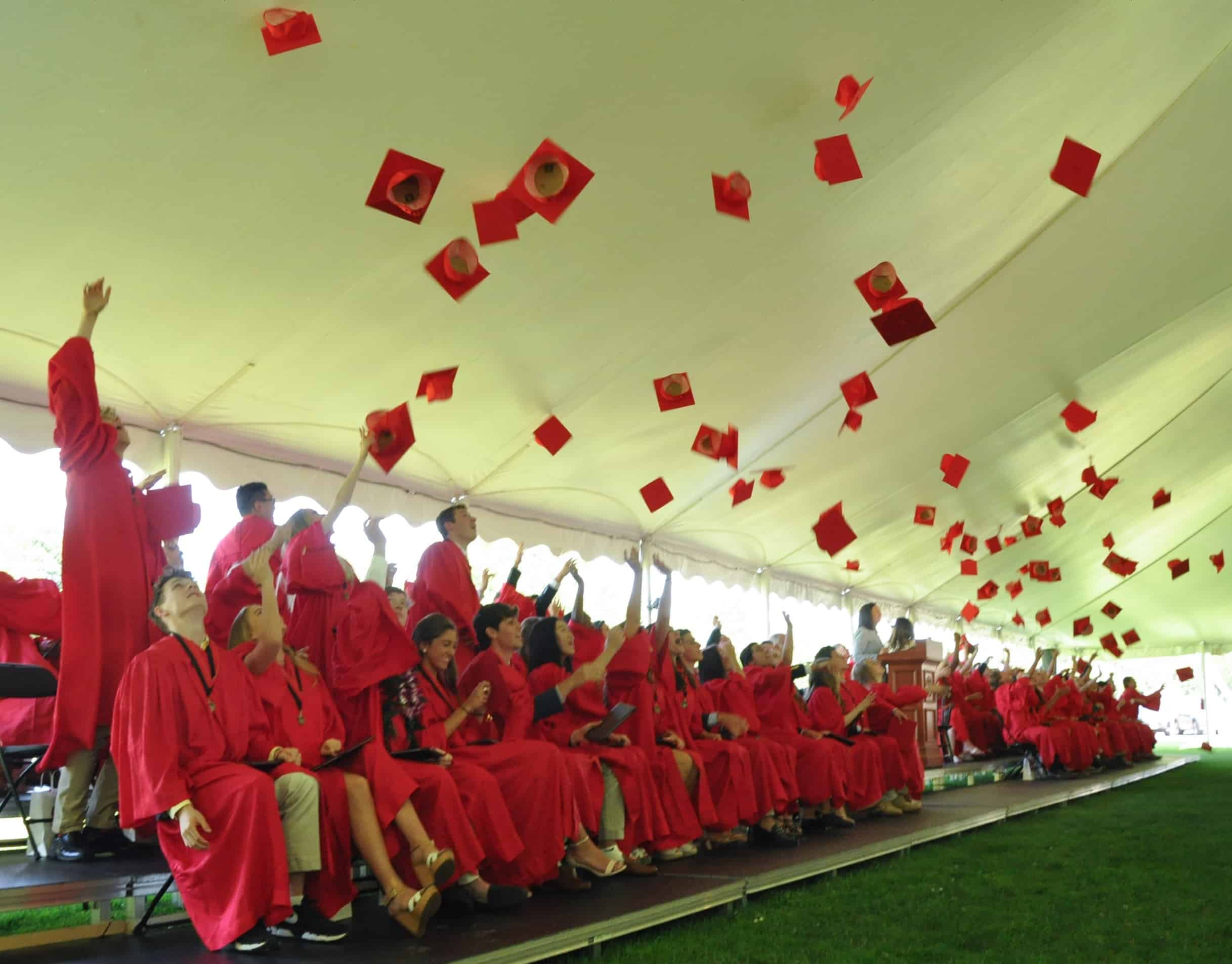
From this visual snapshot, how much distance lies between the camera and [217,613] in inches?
162

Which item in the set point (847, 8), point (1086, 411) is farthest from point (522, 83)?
point (1086, 411)

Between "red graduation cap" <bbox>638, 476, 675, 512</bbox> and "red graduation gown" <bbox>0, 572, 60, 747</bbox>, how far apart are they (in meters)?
4.29

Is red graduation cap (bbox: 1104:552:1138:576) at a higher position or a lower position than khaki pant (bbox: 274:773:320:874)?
higher

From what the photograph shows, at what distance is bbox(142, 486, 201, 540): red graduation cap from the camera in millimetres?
4027

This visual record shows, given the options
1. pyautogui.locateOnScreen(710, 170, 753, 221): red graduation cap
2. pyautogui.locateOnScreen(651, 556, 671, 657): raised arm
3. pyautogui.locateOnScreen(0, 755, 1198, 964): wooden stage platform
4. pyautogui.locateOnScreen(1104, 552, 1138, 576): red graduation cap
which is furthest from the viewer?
pyautogui.locateOnScreen(1104, 552, 1138, 576): red graduation cap

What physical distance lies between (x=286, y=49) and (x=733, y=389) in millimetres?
3860

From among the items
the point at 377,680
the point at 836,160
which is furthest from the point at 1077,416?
the point at 377,680

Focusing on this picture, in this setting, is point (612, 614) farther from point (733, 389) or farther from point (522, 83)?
point (522, 83)

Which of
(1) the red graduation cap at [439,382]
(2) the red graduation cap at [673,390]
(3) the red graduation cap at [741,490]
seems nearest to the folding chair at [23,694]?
(1) the red graduation cap at [439,382]

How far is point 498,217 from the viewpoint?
476cm

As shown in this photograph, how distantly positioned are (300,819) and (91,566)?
1.14 m

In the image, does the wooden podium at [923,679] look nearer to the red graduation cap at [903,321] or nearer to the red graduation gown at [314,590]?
the red graduation cap at [903,321]

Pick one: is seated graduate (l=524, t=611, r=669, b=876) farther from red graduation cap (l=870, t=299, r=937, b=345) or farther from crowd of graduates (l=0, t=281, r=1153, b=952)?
red graduation cap (l=870, t=299, r=937, b=345)

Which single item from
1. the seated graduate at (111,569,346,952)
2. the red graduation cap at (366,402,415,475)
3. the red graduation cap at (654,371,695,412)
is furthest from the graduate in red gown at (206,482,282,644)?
the red graduation cap at (654,371,695,412)
